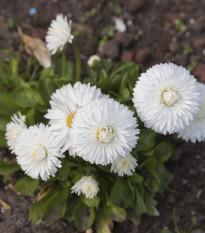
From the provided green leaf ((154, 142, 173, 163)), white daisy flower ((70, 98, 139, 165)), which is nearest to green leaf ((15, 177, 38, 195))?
white daisy flower ((70, 98, 139, 165))

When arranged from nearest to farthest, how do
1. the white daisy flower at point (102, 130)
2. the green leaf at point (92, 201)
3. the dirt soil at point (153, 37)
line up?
the white daisy flower at point (102, 130) < the green leaf at point (92, 201) < the dirt soil at point (153, 37)

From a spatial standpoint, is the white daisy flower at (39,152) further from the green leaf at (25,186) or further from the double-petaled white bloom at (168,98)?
the double-petaled white bloom at (168,98)

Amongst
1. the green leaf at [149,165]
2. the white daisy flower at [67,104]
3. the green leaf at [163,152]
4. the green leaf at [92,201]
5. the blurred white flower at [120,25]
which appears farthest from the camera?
the blurred white flower at [120,25]

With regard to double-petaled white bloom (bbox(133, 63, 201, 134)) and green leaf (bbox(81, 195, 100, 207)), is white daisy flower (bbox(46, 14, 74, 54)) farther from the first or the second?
green leaf (bbox(81, 195, 100, 207))

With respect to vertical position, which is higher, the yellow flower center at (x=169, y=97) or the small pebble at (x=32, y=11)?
the small pebble at (x=32, y=11)

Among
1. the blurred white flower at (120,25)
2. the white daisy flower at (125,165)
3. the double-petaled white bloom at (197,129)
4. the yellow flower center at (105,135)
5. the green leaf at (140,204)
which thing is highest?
the blurred white flower at (120,25)

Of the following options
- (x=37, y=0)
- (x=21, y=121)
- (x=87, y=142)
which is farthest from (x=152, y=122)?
(x=37, y=0)

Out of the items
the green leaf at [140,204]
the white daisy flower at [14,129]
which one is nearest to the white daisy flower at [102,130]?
the white daisy flower at [14,129]
